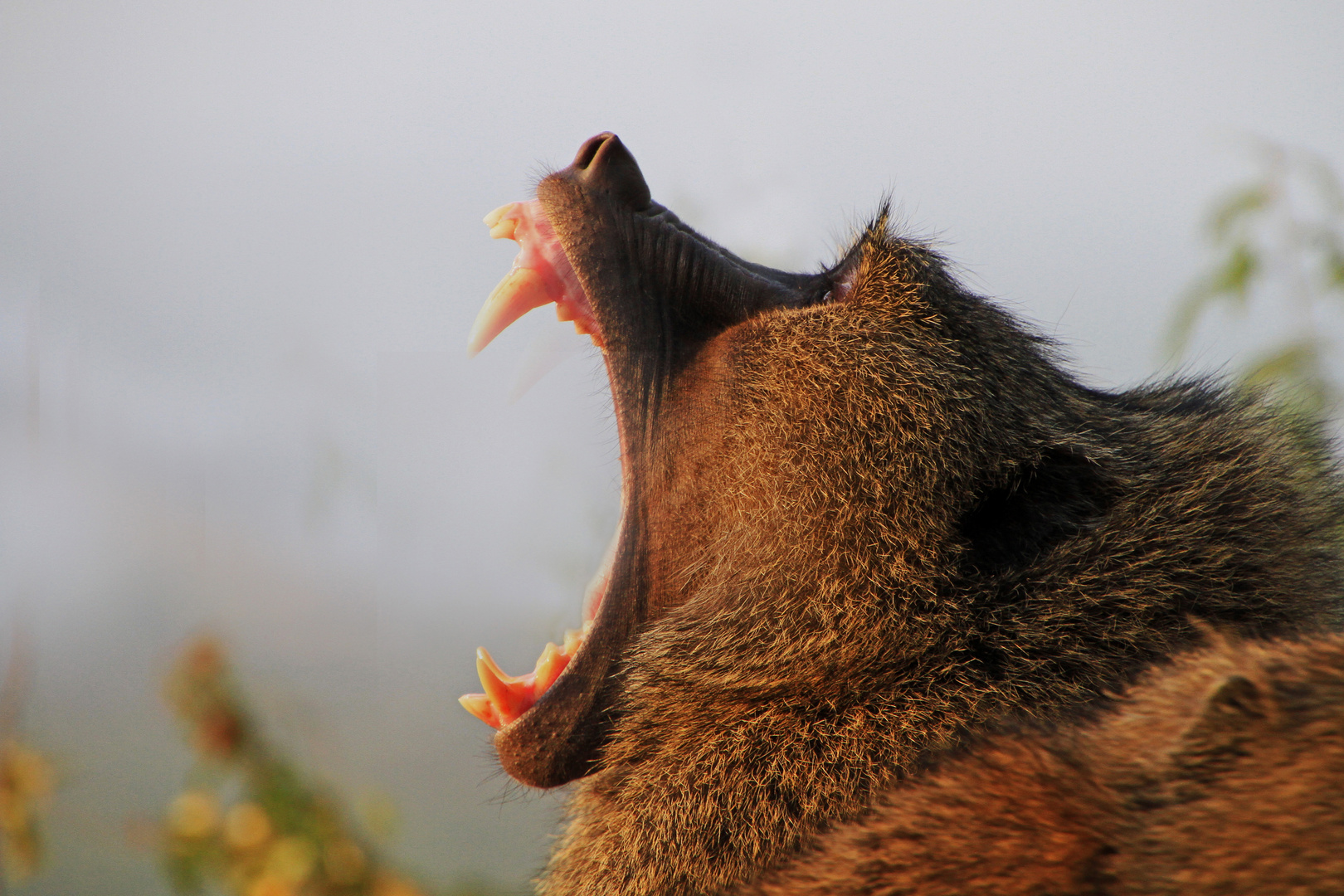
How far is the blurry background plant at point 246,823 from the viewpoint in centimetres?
167

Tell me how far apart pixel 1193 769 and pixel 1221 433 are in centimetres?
92

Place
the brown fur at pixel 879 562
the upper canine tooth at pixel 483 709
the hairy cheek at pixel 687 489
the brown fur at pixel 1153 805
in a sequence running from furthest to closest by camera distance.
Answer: the upper canine tooth at pixel 483 709 → the hairy cheek at pixel 687 489 → the brown fur at pixel 879 562 → the brown fur at pixel 1153 805

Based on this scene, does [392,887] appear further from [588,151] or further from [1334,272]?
[1334,272]

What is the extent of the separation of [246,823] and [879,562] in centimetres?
118

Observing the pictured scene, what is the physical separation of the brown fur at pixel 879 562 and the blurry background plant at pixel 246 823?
42 centimetres

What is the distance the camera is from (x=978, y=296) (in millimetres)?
1578

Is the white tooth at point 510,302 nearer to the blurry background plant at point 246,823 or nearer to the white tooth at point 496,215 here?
the white tooth at point 496,215

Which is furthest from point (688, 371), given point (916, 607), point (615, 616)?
point (916, 607)

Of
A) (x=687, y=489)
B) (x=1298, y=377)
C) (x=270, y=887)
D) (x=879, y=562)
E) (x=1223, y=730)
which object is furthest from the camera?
(x=1298, y=377)

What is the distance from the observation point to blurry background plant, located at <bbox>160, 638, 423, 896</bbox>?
167 centimetres

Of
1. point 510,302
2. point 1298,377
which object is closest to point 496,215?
point 510,302

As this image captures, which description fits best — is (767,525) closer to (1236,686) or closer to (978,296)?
(978,296)

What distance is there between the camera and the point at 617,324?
1.57 m

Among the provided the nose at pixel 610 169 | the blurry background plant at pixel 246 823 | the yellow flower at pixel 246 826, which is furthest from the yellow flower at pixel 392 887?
the nose at pixel 610 169
